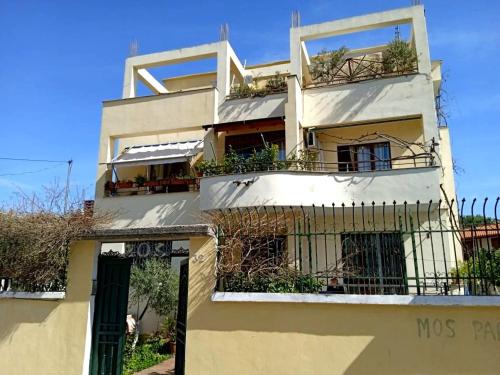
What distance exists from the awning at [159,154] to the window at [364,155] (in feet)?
21.2

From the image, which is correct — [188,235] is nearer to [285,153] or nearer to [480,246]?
[480,246]

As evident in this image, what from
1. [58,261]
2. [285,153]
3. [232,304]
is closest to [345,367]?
[232,304]

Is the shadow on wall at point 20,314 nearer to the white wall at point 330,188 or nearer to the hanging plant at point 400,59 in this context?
the white wall at point 330,188

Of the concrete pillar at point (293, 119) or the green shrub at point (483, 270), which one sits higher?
the concrete pillar at point (293, 119)

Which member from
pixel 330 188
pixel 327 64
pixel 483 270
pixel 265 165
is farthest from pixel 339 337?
pixel 327 64

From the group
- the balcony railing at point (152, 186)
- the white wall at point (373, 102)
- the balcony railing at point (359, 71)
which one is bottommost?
the balcony railing at point (152, 186)

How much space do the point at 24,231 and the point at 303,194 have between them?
8.93 m

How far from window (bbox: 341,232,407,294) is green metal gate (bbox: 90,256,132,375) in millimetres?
4608

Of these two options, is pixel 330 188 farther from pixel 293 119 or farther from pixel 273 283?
pixel 273 283

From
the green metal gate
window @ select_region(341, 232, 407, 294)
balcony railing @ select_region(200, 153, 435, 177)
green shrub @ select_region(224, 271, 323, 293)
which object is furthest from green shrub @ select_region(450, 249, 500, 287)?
balcony railing @ select_region(200, 153, 435, 177)

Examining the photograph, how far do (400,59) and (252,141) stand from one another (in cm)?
723

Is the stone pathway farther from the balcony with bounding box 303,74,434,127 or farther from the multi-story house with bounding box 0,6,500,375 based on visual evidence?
the balcony with bounding box 303,74,434,127

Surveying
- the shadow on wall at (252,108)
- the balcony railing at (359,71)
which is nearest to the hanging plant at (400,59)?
the balcony railing at (359,71)

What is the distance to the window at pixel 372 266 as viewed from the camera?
7.08 meters
